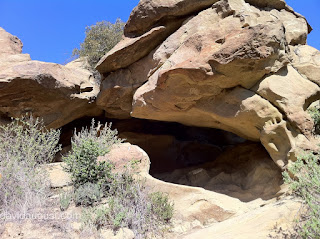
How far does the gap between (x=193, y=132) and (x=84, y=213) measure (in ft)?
20.2

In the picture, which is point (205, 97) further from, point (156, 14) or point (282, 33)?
point (156, 14)

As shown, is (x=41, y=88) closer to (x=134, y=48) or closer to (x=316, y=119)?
(x=134, y=48)

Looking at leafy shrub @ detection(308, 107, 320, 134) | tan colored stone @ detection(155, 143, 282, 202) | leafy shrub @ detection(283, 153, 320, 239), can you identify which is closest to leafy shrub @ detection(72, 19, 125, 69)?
tan colored stone @ detection(155, 143, 282, 202)

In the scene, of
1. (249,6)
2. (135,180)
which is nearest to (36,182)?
(135,180)

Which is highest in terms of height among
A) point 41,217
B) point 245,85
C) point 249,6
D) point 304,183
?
point 249,6

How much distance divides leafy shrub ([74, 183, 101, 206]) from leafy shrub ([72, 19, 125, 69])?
18.4ft

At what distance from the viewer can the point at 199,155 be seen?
9648mm

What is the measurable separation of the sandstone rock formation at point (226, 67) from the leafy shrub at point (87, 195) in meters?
2.45

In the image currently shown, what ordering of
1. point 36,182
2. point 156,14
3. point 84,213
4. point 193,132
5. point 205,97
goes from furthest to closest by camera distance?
point 193,132 → point 156,14 → point 205,97 → point 36,182 → point 84,213

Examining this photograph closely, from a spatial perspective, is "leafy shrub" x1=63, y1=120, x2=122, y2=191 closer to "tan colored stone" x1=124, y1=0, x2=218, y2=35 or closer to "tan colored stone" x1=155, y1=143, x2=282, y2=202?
"tan colored stone" x1=155, y1=143, x2=282, y2=202

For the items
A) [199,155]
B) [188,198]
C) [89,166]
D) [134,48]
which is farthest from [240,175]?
[134,48]

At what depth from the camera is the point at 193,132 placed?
10.1m

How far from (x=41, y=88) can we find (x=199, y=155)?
5.21 metres

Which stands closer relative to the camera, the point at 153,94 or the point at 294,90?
the point at 294,90
